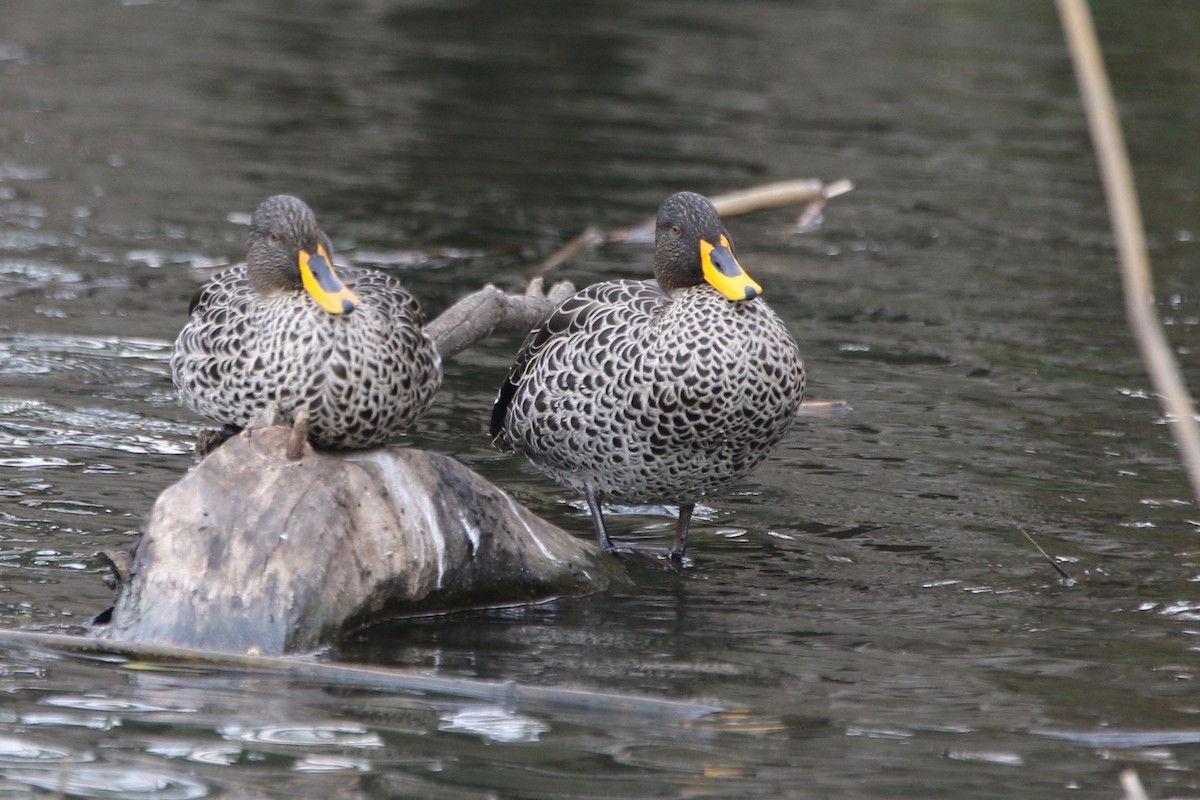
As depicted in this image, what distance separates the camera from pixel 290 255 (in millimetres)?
5625

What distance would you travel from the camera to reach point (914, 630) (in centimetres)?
572

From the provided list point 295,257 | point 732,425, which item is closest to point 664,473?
point 732,425

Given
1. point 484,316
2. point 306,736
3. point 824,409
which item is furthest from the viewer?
point 824,409

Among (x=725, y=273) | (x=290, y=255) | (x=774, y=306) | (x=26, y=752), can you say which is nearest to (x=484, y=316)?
(x=725, y=273)

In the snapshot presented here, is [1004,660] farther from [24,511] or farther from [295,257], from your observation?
[24,511]

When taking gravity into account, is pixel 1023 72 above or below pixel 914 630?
above

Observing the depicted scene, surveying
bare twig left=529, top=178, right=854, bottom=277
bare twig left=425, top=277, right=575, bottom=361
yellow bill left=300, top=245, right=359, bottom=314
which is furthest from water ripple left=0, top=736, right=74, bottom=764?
bare twig left=529, top=178, right=854, bottom=277

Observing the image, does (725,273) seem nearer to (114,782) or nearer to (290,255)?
(290,255)

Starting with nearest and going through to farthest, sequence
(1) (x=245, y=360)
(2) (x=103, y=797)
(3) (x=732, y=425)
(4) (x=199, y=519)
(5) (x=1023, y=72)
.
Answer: (2) (x=103, y=797), (4) (x=199, y=519), (1) (x=245, y=360), (3) (x=732, y=425), (5) (x=1023, y=72)

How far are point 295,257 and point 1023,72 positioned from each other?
1471 centimetres

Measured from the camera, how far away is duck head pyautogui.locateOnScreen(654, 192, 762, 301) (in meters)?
6.12

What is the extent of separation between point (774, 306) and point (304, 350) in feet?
18.1

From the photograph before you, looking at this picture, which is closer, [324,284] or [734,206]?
[324,284]

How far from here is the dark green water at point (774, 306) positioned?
179 inches
